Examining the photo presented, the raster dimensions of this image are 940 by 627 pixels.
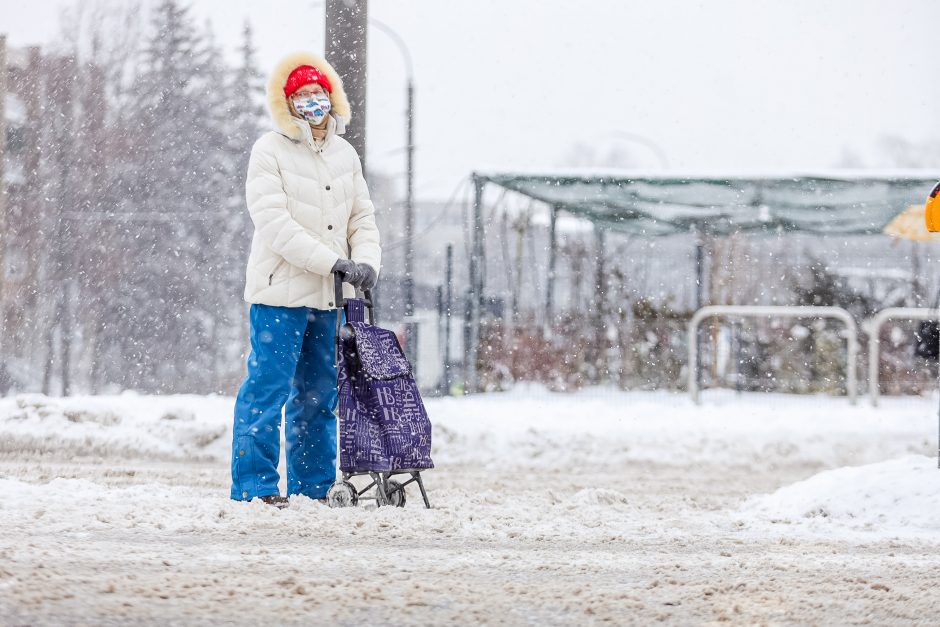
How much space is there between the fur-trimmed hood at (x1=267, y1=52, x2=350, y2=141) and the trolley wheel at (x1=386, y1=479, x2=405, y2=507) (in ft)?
5.21

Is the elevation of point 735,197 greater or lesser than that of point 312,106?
greater

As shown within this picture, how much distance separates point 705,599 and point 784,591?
0.30m

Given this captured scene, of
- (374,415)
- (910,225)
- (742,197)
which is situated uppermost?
(742,197)

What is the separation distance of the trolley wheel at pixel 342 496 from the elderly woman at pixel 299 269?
8.5 inches

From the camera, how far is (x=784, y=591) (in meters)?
3.59

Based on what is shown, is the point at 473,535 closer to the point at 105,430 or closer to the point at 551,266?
the point at 105,430

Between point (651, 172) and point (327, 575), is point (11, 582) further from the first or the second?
point (651, 172)

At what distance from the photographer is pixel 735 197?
13.2 metres

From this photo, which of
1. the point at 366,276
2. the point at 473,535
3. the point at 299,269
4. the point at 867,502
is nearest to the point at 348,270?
the point at 366,276

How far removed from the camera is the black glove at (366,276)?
5.14 meters

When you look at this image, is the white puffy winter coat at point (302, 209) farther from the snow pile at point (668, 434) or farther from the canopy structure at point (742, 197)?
the canopy structure at point (742, 197)

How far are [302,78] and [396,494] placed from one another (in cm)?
189

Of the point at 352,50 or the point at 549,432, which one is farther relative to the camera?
the point at 549,432

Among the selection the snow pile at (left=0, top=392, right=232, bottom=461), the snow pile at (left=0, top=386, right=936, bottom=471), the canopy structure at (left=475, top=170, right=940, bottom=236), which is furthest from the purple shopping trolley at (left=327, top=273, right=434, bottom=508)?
the canopy structure at (left=475, top=170, right=940, bottom=236)
